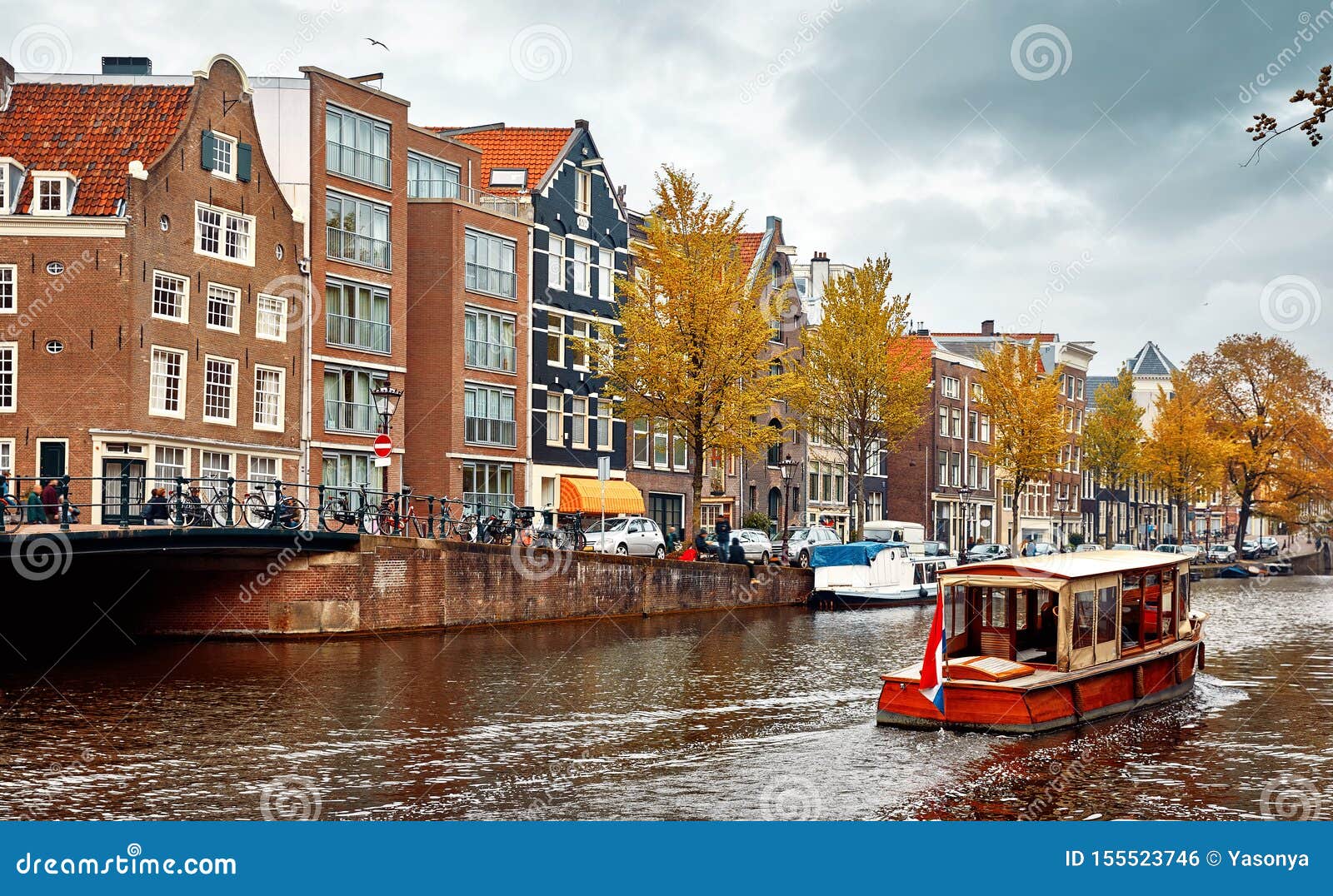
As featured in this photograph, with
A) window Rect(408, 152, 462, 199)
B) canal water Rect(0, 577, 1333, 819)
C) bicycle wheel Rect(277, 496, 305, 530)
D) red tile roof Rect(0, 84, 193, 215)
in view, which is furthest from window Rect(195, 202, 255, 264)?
canal water Rect(0, 577, 1333, 819)

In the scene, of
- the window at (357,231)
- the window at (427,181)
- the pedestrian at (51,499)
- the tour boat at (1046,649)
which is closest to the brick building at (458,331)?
the window at (427,181)

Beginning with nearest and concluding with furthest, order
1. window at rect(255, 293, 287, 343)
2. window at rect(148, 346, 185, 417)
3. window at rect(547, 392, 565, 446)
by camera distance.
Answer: window at rect(148, 346, 185, 417) → window at rect(255, 293, 287, 343) → window at rect(547, 392, 565, 446)

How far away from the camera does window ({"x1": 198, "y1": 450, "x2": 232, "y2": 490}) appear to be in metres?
45.0

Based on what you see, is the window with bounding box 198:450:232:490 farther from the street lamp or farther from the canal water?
the canal water

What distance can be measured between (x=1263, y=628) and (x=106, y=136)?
3763cm

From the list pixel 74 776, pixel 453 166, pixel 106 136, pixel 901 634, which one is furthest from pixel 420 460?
pixel 74 776

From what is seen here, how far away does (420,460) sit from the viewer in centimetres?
5575

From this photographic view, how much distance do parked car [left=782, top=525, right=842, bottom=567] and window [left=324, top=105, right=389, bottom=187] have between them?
21.7 meters

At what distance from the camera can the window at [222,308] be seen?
45531mm

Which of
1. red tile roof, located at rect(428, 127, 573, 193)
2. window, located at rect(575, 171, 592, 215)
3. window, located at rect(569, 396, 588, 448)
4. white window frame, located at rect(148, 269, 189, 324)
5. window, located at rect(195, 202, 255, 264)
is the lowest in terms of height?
window, located at rect(569, 396, 588, 448)

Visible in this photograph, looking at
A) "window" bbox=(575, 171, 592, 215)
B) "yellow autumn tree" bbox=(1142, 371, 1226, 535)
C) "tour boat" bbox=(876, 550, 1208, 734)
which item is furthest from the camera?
"yellow autumn tree" bbox=(1142, 371, 1226, 535)

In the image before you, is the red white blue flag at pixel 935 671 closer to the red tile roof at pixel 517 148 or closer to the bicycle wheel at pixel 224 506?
the bicycle wheel at pixel 224 506

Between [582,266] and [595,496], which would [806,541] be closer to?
[595,496]

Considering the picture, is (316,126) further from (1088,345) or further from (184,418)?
(1088,345)
